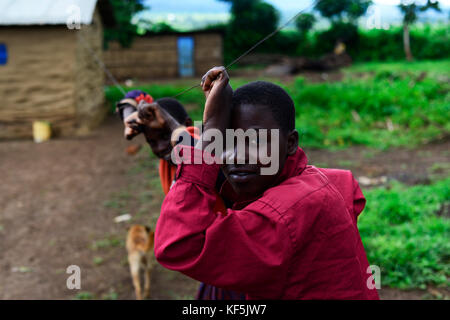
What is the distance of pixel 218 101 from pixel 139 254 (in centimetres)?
274

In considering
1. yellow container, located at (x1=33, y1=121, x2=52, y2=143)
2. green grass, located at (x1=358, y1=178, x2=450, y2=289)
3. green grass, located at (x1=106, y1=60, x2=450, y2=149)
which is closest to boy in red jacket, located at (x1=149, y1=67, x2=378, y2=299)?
green grass, located at (x1=358, y1=178, x2=450, y2=289)

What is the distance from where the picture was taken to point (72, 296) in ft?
12.3

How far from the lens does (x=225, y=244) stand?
1246 mm

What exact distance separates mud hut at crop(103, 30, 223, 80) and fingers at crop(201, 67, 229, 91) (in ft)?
61.7

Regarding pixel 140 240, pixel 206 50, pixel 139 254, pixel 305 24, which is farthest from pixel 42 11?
pixel 305 24

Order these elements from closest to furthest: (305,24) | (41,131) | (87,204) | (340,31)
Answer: (87,204), (41,131), (340,31), (305,24)

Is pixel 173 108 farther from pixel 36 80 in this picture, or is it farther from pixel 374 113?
pixel 374 113

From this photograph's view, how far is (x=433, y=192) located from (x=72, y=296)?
428 centimetres

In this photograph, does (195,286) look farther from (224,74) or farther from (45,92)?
(45,92)

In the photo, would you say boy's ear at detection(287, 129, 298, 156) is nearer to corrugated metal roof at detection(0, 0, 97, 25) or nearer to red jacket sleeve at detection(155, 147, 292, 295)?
red jacket sleeve at detection(155, 147, 292, 295)

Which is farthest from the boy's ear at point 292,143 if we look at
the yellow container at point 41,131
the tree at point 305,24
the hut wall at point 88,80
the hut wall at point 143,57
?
the tree at point 305,24

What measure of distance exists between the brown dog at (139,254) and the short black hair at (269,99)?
8.78 feet

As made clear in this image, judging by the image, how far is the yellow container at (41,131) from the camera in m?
9.48
